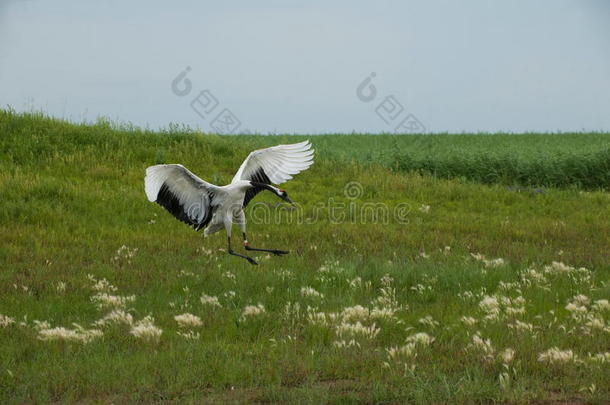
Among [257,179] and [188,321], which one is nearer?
[188,321]

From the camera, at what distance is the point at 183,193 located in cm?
1208

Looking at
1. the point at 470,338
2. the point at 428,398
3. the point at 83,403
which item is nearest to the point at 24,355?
the point at 83,403

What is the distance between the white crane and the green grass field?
45.4 inches

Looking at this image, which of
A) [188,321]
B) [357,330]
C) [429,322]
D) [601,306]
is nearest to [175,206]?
[188,321]

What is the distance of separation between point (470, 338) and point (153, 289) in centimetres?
566

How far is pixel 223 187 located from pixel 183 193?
0.87 metres

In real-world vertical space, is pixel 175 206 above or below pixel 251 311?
above

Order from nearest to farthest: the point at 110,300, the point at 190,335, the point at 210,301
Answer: the point at 190,335, the point at 210,301, the point at 110,300

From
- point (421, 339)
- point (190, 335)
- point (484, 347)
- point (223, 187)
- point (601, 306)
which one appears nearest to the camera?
point (484, 347)

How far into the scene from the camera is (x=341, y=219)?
19.5 metres

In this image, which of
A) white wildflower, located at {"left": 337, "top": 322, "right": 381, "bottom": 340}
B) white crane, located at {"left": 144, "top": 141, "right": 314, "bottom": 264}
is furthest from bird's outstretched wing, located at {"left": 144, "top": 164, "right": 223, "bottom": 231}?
white wildflower, located at {"left": 337, "top": 322, "right": 381, "bottom": 340}

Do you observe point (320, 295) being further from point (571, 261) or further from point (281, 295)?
point (571, 261)

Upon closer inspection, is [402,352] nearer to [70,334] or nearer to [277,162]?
[70,334]

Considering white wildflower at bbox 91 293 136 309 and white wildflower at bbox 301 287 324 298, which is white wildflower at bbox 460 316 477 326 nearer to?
white wildflower at bbox 301 287 324 298
